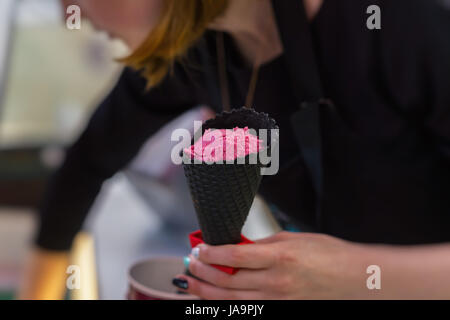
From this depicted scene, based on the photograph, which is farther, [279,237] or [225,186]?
[279,237]

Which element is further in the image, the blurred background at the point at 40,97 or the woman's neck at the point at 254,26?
the blurred background at the point at 40,97

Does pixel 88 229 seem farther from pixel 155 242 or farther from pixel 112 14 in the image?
pixel 112 14

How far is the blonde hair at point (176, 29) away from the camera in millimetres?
573

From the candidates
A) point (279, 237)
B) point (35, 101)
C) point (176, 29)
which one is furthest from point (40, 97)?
point (279, 237)

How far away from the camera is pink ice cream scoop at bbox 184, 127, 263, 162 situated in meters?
0.39

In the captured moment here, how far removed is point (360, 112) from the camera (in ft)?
2.14

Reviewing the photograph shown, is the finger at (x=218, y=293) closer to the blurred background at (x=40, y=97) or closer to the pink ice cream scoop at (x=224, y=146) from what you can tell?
the pink ice cream scoop at (x=224, y=146)

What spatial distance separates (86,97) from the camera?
2.41 meters

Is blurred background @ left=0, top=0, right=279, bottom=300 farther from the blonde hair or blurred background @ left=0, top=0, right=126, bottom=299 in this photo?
the blonde hair

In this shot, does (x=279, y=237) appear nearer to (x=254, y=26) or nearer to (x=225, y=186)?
(x=225, y=186)

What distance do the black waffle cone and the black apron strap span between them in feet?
0.49

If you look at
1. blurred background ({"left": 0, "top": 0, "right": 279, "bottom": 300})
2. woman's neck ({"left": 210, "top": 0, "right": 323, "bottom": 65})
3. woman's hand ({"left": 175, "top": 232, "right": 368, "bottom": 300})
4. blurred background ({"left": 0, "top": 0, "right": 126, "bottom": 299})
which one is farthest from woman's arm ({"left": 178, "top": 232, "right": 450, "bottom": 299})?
blurred background ({"left": 0, "top": 0, "right": 126, "bottom": 299})

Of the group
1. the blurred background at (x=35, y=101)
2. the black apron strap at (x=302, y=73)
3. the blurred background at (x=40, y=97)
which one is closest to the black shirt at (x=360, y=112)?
the black apron strap at (x=302, y=73)

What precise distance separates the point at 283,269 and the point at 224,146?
0.54 ft
